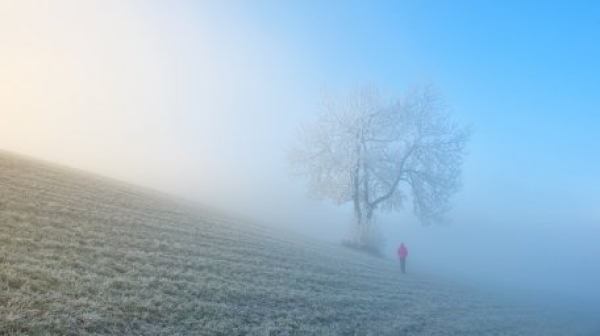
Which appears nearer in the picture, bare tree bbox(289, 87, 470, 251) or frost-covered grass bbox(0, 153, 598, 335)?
frost-covered grass bbox(0, 153, 598, 335)

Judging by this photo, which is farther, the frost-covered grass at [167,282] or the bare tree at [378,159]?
the bare tree at [378,159]

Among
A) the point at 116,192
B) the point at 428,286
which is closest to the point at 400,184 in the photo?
the point at 428,286

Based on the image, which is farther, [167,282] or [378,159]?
[378,159]

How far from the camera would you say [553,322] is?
106 feet

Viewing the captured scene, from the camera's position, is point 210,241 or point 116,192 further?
point 116,192

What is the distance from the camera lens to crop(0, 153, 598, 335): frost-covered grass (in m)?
10.5

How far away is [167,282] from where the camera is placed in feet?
44.9

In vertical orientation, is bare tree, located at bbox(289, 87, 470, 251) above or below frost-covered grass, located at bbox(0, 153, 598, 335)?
above

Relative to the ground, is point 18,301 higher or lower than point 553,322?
lower

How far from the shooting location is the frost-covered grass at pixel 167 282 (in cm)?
1049

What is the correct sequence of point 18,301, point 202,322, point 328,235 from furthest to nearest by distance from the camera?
point 328,235 → point 202,322 → point 18,301

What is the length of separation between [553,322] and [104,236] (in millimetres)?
29625

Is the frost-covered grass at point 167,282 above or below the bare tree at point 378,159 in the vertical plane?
below

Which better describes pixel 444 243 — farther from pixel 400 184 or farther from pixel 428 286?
pixel 428 286
